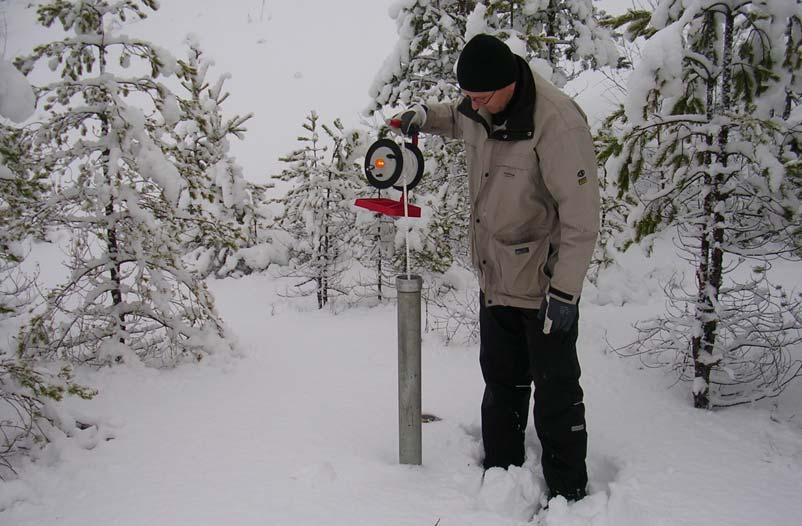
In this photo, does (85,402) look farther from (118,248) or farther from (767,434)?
(767,434)

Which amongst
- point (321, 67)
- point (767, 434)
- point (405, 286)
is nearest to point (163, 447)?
point (405, 286)

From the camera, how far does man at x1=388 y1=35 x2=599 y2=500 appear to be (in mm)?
2664

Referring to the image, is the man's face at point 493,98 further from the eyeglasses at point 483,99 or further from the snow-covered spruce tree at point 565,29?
the snow-covered spruce tree at point 565,29

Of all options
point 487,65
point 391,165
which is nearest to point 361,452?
point 391,165

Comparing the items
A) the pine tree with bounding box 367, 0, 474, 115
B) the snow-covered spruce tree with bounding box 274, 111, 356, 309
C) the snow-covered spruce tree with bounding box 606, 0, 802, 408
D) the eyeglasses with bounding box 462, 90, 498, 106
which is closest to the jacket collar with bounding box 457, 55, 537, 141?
the eyeglasses with bounding box 462, 90, 498, 106

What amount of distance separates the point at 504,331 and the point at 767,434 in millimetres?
2041

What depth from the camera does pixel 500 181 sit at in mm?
2928

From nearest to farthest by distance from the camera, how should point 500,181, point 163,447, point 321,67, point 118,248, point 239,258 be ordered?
1. point 500,181
2. point 163,447
3. point 118,248
4. point 239,258
5. point 321,67

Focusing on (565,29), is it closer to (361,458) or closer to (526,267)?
(526,267)

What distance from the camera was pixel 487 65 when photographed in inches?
105

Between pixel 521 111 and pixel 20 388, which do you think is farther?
pixel 20 388

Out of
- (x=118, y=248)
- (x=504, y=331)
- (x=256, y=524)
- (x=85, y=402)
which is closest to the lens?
(x=256, y=524)

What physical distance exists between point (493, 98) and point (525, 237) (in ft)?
2.59

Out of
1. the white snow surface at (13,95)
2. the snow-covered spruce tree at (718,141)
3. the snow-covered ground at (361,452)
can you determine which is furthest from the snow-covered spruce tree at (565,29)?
the white snow surface at (13,95)
